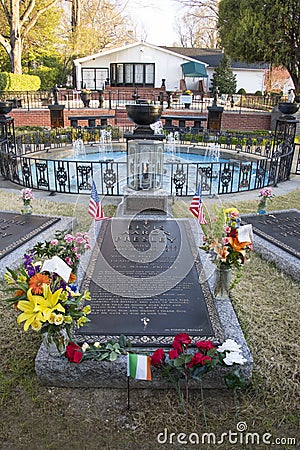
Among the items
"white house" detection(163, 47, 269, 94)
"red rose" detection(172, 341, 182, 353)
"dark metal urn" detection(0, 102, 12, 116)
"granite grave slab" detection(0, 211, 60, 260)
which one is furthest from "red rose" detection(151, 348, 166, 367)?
"white house" detection(163, 47, 269, 94)

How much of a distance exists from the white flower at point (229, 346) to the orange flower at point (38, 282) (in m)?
1.56

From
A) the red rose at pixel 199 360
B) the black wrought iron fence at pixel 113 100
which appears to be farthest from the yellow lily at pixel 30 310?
the black wrought iron fence at pixel 113 100

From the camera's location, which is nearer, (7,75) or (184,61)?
(7,75)

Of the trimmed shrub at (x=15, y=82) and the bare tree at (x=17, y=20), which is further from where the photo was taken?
the bare tree at (x=17, y=20)

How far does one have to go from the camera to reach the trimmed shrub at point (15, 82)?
973 inches

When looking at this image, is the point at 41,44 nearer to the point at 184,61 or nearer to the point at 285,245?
the point at 184,61

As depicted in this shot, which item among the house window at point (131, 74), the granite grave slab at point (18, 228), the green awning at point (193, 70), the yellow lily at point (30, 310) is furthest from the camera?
the house window at point (131, 74)

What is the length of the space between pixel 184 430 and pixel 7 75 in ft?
87.2

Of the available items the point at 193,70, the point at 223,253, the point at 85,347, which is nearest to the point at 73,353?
the point at 85,347

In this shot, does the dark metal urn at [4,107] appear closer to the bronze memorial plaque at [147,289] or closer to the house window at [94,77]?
the bronze memorial plaque at [147,289]

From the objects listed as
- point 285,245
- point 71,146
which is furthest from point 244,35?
point 285,245

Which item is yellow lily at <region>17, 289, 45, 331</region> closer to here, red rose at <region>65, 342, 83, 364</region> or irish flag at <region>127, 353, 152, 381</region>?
red rose at <region>65, 342, 83, 364</region>

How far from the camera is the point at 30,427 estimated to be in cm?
299

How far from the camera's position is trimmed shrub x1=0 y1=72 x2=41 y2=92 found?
24.7m
